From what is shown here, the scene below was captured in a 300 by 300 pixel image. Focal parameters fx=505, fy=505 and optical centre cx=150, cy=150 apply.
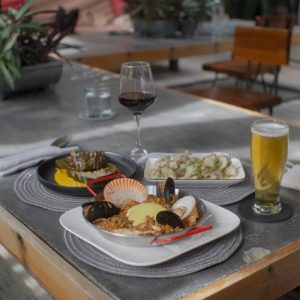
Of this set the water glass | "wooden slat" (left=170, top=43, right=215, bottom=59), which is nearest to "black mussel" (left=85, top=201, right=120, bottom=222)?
the water glass

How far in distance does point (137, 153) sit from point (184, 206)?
0.41 metres

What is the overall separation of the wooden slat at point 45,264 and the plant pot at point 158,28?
3121 mm

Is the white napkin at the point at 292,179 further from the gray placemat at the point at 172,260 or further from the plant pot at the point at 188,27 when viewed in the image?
the plant pot at the point at 188,27

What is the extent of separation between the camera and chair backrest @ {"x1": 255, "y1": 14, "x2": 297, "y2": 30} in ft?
13.9

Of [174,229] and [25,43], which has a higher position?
[25,43]

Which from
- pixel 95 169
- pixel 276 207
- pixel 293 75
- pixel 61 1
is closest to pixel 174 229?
pixel 276 207

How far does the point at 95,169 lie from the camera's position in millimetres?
1065

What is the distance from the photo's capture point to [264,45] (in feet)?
9.00

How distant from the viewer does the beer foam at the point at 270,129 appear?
87cm

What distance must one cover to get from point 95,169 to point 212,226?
337mm

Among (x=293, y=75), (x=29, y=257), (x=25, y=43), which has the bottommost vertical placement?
(x=293, y=75)

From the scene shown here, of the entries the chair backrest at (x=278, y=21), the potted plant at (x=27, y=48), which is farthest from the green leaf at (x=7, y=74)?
the chair backrest at (x=278, y=21)

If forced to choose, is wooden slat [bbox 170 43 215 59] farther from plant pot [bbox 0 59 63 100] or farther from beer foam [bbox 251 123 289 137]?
beer foam [bbox 251 123 289 137]

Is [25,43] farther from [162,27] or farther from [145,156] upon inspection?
[162,27]
